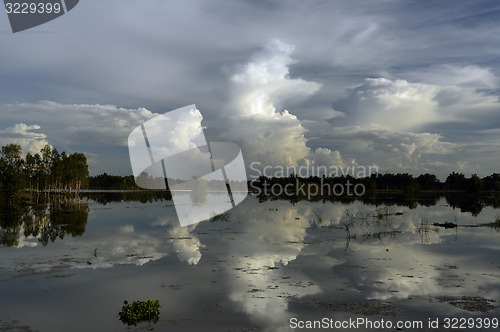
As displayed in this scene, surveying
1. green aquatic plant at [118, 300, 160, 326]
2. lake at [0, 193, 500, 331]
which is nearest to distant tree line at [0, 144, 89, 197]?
lake at [0, 193, 500, 331]

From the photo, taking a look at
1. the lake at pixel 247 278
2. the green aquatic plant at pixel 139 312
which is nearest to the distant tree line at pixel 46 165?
the lake at pixel 247 278

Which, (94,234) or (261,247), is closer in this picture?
(261,247)

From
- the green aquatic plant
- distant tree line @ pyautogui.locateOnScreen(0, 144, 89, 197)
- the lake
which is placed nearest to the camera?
the green aquatic plant

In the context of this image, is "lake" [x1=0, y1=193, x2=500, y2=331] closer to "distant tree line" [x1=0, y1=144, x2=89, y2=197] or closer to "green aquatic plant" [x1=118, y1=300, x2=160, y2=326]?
"green aquatic plant" [x1=118, y1=300, x2=160, y2=326]

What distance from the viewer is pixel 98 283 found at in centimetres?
2255

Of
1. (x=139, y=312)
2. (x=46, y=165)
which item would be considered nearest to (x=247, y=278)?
(x=139, y=312)

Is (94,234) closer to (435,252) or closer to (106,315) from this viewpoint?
(106,315)

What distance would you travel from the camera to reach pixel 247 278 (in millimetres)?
23797

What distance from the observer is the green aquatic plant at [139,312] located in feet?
54.2

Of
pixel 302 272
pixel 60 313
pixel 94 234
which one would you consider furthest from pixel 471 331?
pixel 94 234

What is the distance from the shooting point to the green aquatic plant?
651 inches

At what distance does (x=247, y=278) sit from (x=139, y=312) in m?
8.18

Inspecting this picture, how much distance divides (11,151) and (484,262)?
131051 millimetres

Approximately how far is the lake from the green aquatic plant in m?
0.33
